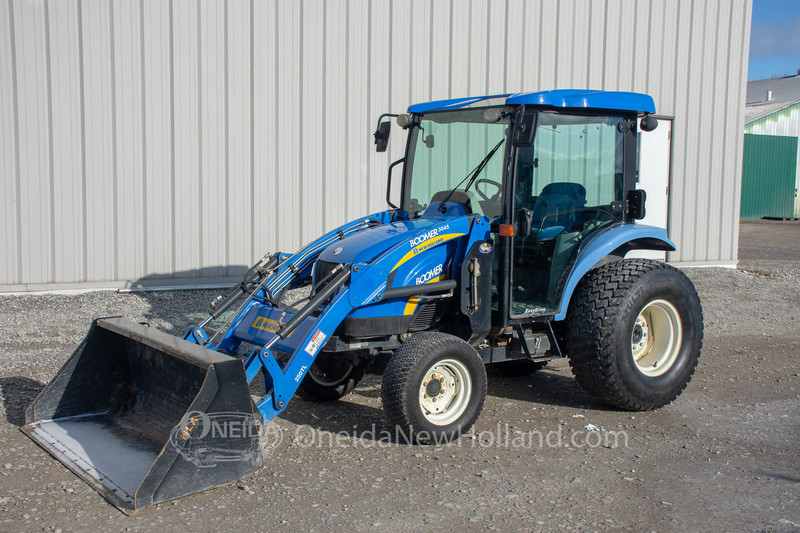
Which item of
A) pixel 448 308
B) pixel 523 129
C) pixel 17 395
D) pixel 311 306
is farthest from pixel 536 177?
pixel 17 395

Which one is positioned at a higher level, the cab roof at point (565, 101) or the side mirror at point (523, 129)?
the cab roof at point (565, 101)

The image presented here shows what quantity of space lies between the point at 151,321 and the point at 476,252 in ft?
14.0

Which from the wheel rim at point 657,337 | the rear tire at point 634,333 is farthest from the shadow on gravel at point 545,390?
the wheel rim at point 657,337

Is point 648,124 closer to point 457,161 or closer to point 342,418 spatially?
point 457,161

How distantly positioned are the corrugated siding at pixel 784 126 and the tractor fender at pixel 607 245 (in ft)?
71.5

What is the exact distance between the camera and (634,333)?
5.71 metres

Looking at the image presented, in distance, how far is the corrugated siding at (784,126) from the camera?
82.0ft

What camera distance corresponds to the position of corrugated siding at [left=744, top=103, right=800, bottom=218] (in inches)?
984

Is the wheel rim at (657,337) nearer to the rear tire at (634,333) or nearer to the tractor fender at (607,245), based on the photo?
the rear tire at (634,333)

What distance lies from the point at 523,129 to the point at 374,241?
1.20 metres

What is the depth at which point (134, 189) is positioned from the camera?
913cm

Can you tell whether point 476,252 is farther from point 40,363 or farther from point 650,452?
point 40,363

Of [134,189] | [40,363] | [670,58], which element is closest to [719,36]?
[670,58]

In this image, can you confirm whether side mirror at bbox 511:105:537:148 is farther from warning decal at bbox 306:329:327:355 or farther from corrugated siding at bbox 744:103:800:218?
corrugated siding at bbox 744:103:800:218
